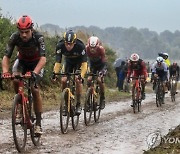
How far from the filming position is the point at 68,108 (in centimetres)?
1002

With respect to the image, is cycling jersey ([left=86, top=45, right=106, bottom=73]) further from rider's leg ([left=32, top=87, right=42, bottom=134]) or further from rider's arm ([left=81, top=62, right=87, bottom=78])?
rider's leg ([left=32, top=87, right=42, bottom=134])

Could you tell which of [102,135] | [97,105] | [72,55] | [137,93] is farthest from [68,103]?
[137,93]

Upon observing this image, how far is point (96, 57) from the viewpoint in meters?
12.5

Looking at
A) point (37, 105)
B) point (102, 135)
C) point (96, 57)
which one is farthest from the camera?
point (96, 57)

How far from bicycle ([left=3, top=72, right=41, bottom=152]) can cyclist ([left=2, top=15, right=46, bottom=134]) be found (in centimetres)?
14

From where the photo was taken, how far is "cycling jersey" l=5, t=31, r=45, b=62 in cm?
782

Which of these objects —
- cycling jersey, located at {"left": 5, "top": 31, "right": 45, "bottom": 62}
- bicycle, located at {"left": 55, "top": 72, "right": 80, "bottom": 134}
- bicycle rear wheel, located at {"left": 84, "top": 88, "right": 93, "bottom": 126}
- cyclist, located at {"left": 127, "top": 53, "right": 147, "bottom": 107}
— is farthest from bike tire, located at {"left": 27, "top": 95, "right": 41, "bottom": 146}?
cyclist, located at {"left": 127, "top": 53, "right": 147, "bottom": 107}

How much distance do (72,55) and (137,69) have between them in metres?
6.16

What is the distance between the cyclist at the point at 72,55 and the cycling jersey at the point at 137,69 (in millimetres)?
5493

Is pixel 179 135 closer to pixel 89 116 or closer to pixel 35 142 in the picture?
pixel 35 142

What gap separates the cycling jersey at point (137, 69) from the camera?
52.7 ft

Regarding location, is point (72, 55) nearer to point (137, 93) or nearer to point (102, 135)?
point (102, 135)

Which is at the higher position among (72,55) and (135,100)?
(72,55)

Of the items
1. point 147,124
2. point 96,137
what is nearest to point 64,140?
point 96,137
